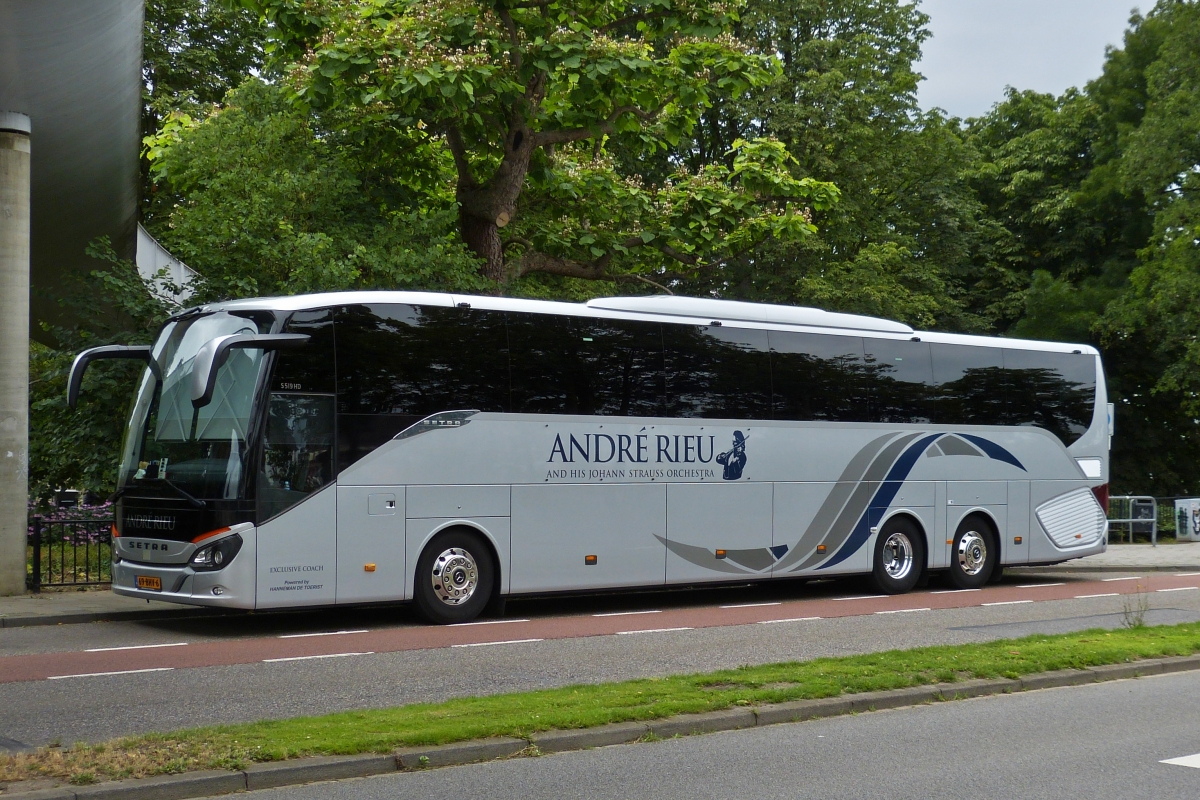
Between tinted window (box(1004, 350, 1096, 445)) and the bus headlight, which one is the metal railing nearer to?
tinted window (box(1004, 350, 1096, 445))

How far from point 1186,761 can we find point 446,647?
7185mm

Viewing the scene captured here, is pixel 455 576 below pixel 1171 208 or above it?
below

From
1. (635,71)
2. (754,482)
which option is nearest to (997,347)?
(754,482)

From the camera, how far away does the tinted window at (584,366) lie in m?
15.8

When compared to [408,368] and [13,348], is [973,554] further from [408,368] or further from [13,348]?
[13,348]

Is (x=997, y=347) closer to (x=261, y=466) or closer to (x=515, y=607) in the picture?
(x=515, y=607)

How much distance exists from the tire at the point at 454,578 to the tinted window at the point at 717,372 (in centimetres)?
339

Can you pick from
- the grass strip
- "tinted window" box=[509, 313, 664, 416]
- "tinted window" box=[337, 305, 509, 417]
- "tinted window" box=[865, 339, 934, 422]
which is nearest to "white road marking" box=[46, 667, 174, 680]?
the grass strip

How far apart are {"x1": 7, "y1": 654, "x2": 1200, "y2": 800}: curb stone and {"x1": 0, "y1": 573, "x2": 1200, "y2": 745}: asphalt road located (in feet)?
5.64

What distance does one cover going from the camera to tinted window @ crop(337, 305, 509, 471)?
1433 cm

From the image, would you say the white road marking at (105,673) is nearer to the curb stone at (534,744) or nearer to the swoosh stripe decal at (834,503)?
the curb stone at (534,744)

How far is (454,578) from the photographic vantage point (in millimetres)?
15281

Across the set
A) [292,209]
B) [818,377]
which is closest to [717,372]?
[818,377]

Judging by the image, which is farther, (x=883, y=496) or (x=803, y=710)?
(x=883, y=496)
